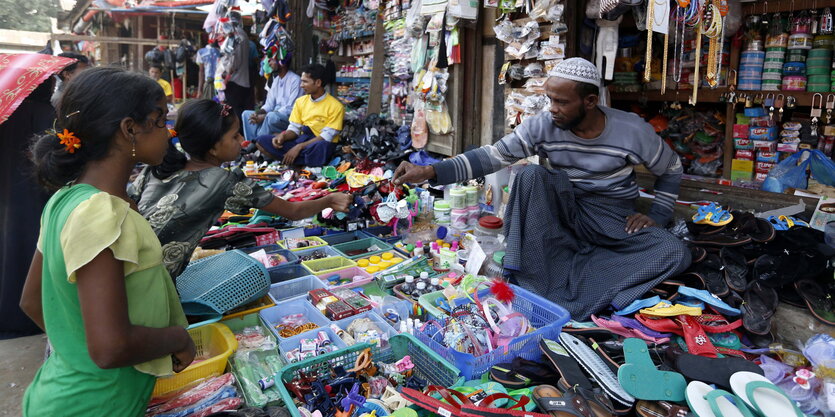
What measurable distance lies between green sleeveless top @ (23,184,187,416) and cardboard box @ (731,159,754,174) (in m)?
4.50

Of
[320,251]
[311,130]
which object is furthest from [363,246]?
[311,130]

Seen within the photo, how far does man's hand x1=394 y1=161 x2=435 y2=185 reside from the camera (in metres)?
3.04

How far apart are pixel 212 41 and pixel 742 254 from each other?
847 cm

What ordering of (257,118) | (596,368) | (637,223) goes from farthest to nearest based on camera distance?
(257,118)
(637,223)
(596,368)

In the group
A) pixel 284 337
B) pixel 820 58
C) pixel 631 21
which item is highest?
pixel 631 21

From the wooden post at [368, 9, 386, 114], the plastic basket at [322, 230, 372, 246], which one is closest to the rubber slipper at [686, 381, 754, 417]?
the plastic basket at [322, 230, 372, 246]

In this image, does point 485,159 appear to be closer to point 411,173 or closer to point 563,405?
point 411,173

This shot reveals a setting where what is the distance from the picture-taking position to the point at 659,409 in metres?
1.84

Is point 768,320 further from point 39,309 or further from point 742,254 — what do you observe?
point 39,309

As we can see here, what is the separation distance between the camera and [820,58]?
151 inches

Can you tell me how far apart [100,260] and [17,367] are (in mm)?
1866

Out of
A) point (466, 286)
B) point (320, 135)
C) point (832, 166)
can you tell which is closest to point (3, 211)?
point (466, 286)

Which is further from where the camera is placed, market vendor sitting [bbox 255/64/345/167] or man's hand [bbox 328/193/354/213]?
market vendor sitting [bbox 255/64/345/167]

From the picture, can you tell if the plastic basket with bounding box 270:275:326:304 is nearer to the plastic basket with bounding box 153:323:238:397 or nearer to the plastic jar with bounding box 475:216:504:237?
the plastic basket with bounding box 153:323:238:397
